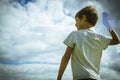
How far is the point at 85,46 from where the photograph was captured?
2301mm

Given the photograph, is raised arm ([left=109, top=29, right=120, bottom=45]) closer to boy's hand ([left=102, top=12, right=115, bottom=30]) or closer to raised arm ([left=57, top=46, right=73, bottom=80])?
boy's hand ([left=102, top=12, right=115, bottom=30])

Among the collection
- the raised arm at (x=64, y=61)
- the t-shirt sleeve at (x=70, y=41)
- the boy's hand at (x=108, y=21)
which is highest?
the boy's hand at (x=108, y=21)

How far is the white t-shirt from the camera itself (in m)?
2.19

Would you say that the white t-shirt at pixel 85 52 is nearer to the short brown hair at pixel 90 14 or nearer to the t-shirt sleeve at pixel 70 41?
the t-shirt sleeve at pixel 70 41

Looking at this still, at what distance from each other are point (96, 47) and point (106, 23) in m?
0.29

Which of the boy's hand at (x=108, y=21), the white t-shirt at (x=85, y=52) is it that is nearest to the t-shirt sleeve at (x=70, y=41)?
the white t-shirt at (x=85, y=52)

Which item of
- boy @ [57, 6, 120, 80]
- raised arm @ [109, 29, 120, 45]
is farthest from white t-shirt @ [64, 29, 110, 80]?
raised arm @ [109, 29, 120, 45]

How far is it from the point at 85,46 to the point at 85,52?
0.06 meters

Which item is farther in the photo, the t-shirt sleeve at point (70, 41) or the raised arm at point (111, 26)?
the raised arm at point (111, 26)

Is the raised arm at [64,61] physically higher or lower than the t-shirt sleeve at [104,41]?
lower

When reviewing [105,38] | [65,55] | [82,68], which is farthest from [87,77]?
[105,38]

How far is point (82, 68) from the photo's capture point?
7.18ft

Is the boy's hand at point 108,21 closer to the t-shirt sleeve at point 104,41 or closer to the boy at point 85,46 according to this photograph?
the boy at point 85,46

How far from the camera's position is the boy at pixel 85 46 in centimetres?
219
